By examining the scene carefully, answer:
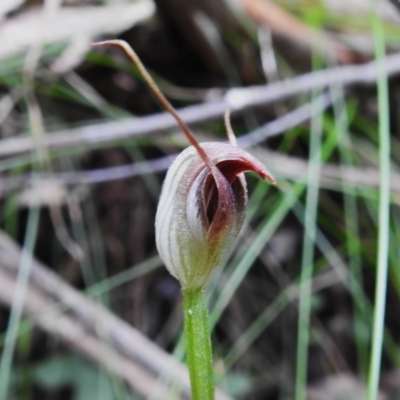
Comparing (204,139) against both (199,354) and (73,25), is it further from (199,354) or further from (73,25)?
(199,354)

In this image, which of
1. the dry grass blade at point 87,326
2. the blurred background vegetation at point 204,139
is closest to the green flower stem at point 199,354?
the dry grass blade at point 87,326

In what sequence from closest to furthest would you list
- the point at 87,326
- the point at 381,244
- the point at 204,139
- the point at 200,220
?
the point at 200,220 → the point at 381,244 → the point at 87,326 → the point at 204,139

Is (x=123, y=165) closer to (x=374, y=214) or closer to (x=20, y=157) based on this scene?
(x=20, y=157)

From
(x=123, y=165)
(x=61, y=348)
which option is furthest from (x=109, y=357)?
(x=123, y=165)

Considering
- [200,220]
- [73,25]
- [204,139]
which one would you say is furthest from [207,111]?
[200,220]

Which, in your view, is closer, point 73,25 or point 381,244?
point 381,244

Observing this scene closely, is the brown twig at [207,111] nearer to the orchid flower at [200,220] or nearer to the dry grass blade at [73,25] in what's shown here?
the dry grass blade at [73,25]
